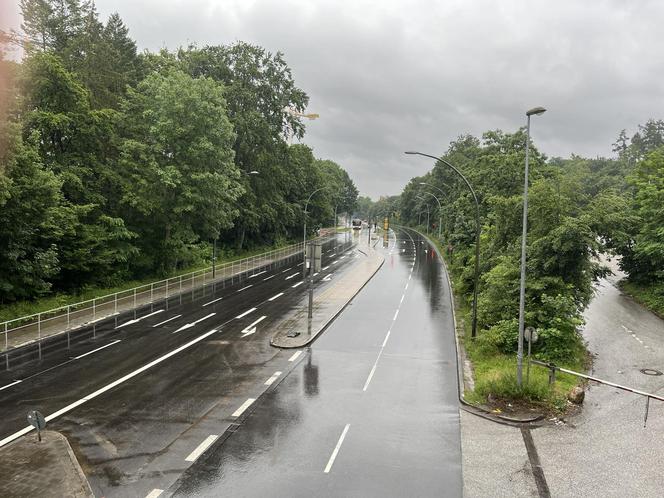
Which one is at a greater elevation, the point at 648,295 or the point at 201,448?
the point at 648,295

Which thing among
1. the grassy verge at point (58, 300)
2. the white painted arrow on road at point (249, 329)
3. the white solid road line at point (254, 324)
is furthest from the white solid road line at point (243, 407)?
the grassy verge at point (58, 300)

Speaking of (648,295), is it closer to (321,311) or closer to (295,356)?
(321,311)

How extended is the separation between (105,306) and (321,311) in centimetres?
1308

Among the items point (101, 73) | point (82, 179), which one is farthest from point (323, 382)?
point (101, 73)

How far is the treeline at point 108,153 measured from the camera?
25.6 meters

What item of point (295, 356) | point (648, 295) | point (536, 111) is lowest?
point (295, 356)

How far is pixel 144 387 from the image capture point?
662 inches

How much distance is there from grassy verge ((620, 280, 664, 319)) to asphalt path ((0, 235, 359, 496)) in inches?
933

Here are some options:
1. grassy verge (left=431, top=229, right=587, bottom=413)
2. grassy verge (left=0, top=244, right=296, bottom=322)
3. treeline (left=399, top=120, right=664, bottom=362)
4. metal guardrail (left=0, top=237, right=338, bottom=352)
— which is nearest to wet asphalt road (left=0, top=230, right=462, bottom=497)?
grassy verge (left=431, top=229, right=587, bottom=413)

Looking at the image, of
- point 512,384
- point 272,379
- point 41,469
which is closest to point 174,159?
point 272,379

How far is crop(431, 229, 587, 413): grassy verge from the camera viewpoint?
15344 mm

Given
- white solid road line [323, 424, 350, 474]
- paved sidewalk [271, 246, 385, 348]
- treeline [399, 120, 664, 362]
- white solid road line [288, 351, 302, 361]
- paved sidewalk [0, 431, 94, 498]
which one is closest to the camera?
paved sidewalk [0, 431, 94, 498]

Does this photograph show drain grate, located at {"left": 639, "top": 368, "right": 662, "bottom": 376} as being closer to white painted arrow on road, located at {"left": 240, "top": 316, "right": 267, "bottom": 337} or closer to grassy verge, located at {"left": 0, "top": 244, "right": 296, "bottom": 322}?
white painted arrow on road, located at {"left": 240, "top": 316, "right": 267, "bottom": 337}

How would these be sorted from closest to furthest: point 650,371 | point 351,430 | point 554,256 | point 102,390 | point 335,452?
point 335,452 < point 351,430 < point 102,390 < point 650,371 < point 554,256
